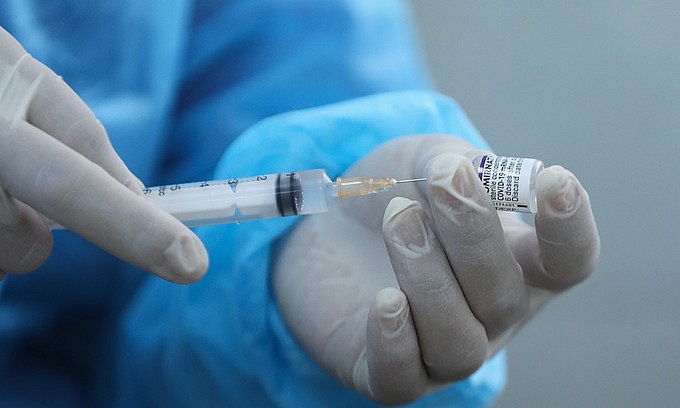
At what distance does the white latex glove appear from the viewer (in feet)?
2.08

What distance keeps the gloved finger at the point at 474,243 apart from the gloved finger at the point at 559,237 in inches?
1.1

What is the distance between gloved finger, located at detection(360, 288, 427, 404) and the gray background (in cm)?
100

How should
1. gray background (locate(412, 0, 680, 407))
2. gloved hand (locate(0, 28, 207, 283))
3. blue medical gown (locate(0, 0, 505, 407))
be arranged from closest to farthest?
gloved hand (locate(0, 28, 207, 283)) < blue medical gown (locate(0, 0, 505, 407)) < gray background (locate(412, 0, 680, 407))

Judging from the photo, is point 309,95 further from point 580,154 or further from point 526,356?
point 526,356

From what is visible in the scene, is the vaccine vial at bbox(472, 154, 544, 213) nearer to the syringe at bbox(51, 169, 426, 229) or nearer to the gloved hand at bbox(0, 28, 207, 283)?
the syringe at bbox(51, 169, 426, 229)

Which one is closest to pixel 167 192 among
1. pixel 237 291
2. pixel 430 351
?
pixel 237 291

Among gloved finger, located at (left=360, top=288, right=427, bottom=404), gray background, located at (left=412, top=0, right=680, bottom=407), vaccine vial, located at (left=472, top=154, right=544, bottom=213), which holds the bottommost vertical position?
gray background, located at (left=412, top=0, right=680, bottom=407)

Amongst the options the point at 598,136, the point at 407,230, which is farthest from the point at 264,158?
the point at 598,136

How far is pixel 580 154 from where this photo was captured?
160 centimetres

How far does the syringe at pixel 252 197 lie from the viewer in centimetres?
71

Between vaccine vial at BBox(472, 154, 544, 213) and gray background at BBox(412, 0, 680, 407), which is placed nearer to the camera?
vaccine vial at BBox(472, 154, 544, 213)

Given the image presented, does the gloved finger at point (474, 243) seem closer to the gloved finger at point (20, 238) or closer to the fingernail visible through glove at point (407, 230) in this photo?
the fingernail visible through glove at point (407, 230)

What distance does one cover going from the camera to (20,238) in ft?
2.18

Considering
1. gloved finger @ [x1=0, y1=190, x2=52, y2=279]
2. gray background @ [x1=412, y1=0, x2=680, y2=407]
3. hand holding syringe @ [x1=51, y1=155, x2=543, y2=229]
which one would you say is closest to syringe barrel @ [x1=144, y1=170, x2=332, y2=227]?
hand holding syringe @ [x1=51, y1=155, x2=543, y2=229]
